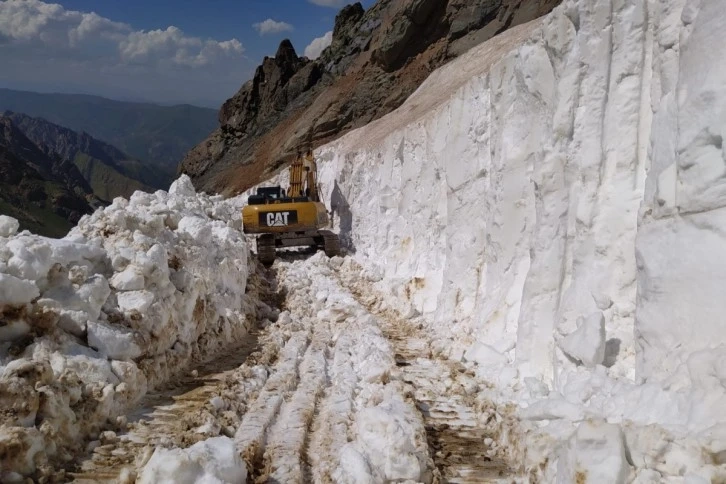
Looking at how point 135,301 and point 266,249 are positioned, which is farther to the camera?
point 266,249

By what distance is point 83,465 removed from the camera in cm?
431

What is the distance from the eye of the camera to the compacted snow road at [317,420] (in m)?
4.11

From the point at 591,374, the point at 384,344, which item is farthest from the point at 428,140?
the point at 591,374

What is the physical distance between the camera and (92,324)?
5598mm

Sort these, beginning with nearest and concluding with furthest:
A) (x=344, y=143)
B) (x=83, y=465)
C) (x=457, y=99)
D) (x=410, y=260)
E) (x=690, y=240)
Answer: (x=690, y=240)
(x=83, y=465)
(x=457, y=99)
(x=410, y=260)
(x=344, y=143)

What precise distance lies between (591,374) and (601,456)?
1.19 metres

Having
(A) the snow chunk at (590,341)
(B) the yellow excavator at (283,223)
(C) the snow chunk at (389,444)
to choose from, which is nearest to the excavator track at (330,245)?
(B) the yellow excavator at (283,223)

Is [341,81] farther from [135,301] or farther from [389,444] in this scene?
[389,444]

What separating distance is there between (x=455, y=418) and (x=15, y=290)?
3.97 m

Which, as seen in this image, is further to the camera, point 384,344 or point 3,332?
point 384,344

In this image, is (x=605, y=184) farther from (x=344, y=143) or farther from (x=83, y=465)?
(x=344, y=143)

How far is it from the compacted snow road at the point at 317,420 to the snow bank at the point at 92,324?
0.28 meters

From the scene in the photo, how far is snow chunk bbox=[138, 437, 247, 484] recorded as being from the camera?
3.63 meters

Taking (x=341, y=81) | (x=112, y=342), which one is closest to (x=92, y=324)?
(x=112, y=342)
